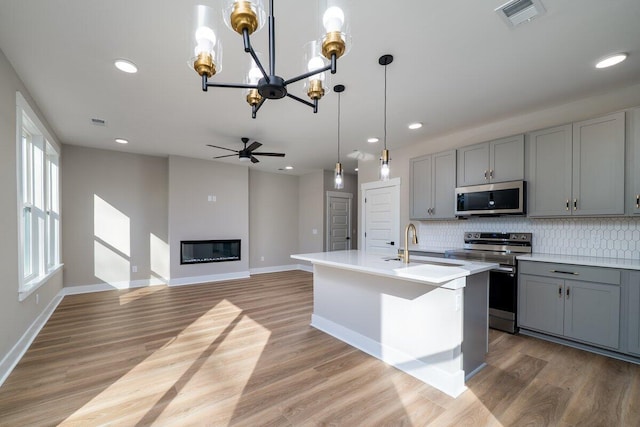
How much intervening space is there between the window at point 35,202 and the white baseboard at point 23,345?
0.43 m

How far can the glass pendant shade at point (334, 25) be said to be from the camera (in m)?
1.32

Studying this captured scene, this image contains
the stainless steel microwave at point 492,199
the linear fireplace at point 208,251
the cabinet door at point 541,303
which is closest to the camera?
the cabinet door at point 541,303

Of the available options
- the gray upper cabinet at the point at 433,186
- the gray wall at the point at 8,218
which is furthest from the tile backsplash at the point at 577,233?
the gray wall at the point at 8,218

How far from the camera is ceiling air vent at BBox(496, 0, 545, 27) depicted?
182cm

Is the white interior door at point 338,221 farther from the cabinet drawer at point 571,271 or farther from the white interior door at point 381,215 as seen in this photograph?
the cabinet drawer at point 571,271

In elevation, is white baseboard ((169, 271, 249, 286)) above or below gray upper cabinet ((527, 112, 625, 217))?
below

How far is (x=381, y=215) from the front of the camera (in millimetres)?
5465

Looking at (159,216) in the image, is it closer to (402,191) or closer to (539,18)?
(402,191)

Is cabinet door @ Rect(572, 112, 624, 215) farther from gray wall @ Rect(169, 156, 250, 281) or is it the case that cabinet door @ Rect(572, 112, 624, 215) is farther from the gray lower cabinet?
gray wall @ Rect(169, 156, 250, 281)

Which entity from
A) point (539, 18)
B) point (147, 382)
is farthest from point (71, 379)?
point (539, 18)

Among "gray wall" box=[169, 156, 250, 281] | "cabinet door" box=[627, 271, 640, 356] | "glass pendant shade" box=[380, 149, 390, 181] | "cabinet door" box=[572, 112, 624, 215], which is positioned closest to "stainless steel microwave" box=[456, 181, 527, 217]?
"cabinet door" box=[572, 112, 624, 215]

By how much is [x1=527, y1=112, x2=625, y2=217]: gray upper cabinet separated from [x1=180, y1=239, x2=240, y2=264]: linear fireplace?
554 cm

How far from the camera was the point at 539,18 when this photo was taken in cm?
195

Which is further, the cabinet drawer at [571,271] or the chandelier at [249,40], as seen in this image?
the cabinet drawer at [571,271]
